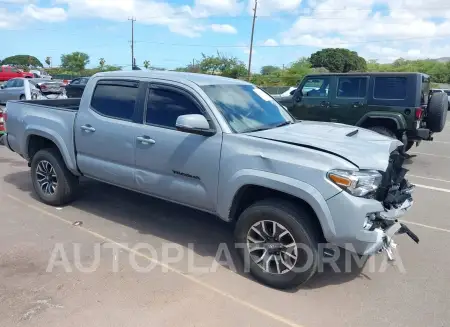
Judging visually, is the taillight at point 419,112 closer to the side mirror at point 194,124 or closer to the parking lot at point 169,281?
the parking lot at point 169,281

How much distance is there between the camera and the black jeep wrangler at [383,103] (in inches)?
357

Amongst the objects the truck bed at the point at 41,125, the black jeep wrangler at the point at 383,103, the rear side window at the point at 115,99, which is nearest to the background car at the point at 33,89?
the black jeep wrangler at the point at 383,103

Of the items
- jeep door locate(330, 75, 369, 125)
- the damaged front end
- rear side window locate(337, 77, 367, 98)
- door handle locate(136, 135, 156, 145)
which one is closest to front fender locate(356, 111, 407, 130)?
jeep door locate(330, 75, 369, 125)

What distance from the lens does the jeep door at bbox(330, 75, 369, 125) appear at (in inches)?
385

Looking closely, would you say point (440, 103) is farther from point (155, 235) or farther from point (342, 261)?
point (155, 235)

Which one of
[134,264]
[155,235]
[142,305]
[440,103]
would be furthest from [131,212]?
[440,103]

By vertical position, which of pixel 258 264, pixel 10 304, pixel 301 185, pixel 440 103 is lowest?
pixel 10 304

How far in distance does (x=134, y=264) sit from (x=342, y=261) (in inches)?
83.5

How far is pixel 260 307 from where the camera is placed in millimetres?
3432

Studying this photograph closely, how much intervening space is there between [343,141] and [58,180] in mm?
3695

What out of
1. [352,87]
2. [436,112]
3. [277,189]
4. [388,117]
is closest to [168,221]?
[277,189]

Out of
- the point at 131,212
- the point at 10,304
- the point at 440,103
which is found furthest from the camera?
the point at 440,103

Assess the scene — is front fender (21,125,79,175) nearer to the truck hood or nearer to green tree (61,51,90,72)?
the truck hood

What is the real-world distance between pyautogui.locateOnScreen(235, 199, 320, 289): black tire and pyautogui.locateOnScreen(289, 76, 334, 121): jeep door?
718cm
